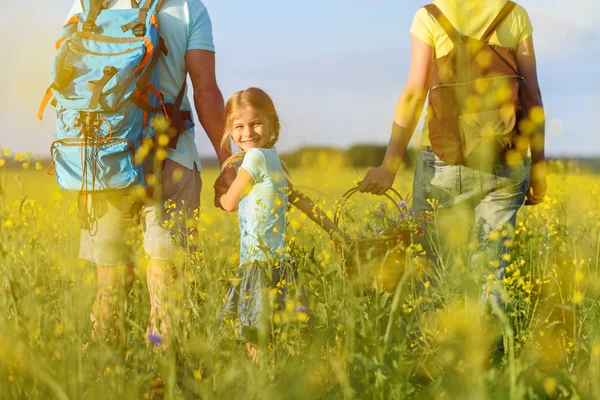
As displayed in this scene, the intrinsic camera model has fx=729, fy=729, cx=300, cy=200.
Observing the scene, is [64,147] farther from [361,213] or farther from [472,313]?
[472,313]

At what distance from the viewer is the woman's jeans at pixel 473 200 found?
133 inches

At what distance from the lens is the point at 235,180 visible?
3449 mm

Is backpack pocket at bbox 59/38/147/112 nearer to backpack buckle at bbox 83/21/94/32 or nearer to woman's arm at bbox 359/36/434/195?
backpack buckle at bbox 83/21/94/32

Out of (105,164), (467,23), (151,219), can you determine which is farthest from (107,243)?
(467,23)

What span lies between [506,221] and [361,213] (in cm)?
68

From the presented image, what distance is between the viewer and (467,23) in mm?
3332

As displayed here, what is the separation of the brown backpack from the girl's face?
838 mm

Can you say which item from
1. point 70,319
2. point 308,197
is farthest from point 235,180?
point 70,319

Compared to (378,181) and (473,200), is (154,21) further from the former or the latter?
(473,200)

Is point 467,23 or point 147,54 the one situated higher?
point 467,23

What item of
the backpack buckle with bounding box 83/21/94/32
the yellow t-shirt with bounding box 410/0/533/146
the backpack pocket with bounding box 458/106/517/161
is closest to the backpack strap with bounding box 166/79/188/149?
the backpack buckle with bounding box 83/21/94/32

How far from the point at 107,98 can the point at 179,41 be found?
452 mm

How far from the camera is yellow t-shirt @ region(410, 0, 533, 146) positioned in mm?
3324

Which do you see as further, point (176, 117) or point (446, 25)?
point (176, 117)
